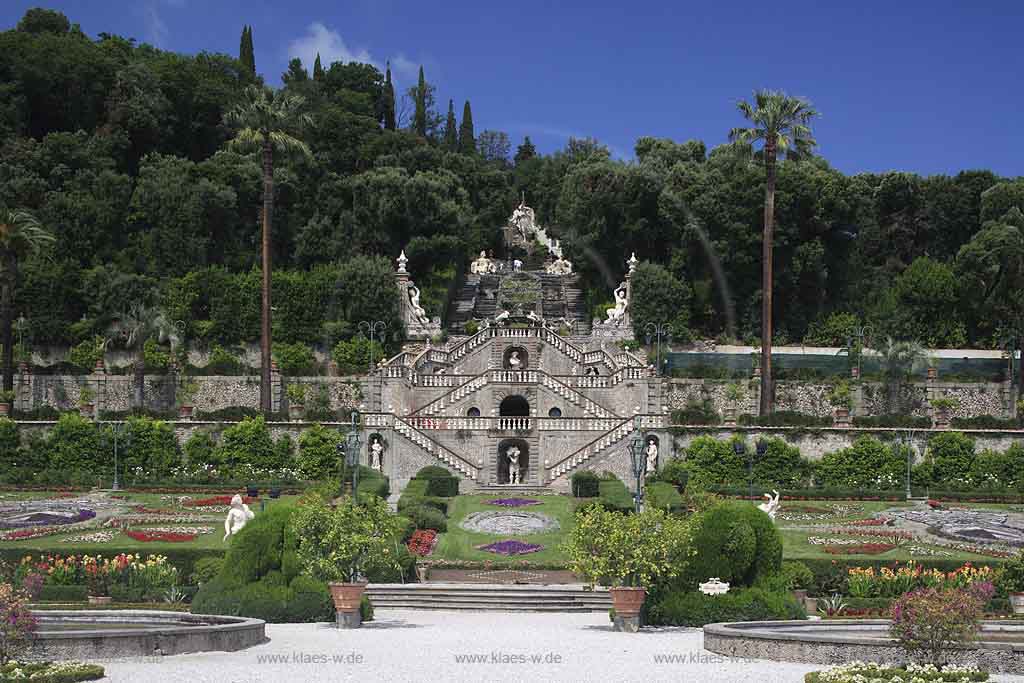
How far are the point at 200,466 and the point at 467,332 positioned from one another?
72.7 feet

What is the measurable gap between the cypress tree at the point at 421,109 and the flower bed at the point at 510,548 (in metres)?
79.8

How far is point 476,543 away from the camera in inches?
1781

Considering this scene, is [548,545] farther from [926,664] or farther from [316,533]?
[926,664]

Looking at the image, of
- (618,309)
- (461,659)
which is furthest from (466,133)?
(461,659)

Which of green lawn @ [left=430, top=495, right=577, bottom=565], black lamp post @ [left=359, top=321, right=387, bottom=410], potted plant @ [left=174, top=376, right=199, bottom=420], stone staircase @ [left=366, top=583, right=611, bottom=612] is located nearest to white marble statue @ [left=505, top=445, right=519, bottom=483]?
green lawn @ [left=430, top=495, right=577, bottom=565]

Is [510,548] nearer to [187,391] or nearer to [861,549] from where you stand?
[861,549]

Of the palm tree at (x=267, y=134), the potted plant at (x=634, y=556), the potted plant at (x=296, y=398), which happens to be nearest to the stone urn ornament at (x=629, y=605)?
the potted plant at (x=634, y=556)

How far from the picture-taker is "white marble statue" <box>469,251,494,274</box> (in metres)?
95.8

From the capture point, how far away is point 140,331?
66.8 meters

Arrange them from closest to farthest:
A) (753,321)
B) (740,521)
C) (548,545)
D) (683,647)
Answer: (683,647) → (740,521) → (548,545) → (753,321)

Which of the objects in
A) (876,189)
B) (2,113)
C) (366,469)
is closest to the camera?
(366,469)

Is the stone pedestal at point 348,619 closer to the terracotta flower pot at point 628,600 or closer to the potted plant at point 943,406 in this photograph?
the terracotta flower pot at point 628,600

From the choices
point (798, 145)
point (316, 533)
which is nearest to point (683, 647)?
point (316, 533)

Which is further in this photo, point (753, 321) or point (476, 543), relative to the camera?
point (753, 321)
